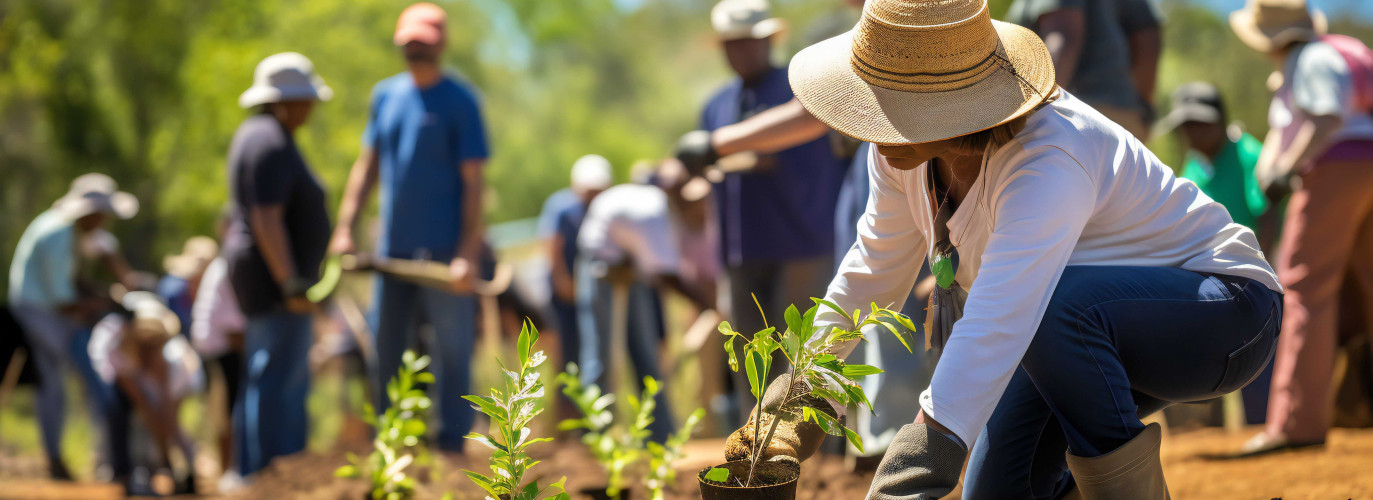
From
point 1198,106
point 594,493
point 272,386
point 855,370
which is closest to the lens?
point 855,370

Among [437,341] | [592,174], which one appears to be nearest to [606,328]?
[592,174]

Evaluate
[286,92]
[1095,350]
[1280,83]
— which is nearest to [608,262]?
[286,92]

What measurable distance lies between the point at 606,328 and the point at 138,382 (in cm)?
261

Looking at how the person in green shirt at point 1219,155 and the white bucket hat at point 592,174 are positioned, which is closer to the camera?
the person in green shirt at point 1219,155

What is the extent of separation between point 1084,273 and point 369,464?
84.7 inches

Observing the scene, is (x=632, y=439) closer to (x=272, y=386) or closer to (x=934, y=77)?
(x=934, y=77)

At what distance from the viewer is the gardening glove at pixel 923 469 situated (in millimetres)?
1520

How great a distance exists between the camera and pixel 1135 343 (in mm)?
1829

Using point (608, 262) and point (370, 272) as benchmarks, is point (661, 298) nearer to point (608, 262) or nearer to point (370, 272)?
point (608, 262)

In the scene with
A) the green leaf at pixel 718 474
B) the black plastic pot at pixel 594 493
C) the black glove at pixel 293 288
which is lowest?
the black plastic pot at pixel 594 493

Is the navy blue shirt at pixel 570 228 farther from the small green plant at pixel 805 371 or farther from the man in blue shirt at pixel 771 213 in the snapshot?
the small green plant at pixel 805 371

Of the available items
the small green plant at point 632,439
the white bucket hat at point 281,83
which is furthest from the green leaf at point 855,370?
the white bucket hat at point 281,83

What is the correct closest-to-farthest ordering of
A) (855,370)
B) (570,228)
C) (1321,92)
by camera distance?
1. (855,370)
2. (1321,92)
3. (570,228)

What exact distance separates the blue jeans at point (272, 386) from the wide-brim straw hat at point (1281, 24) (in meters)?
3.97
